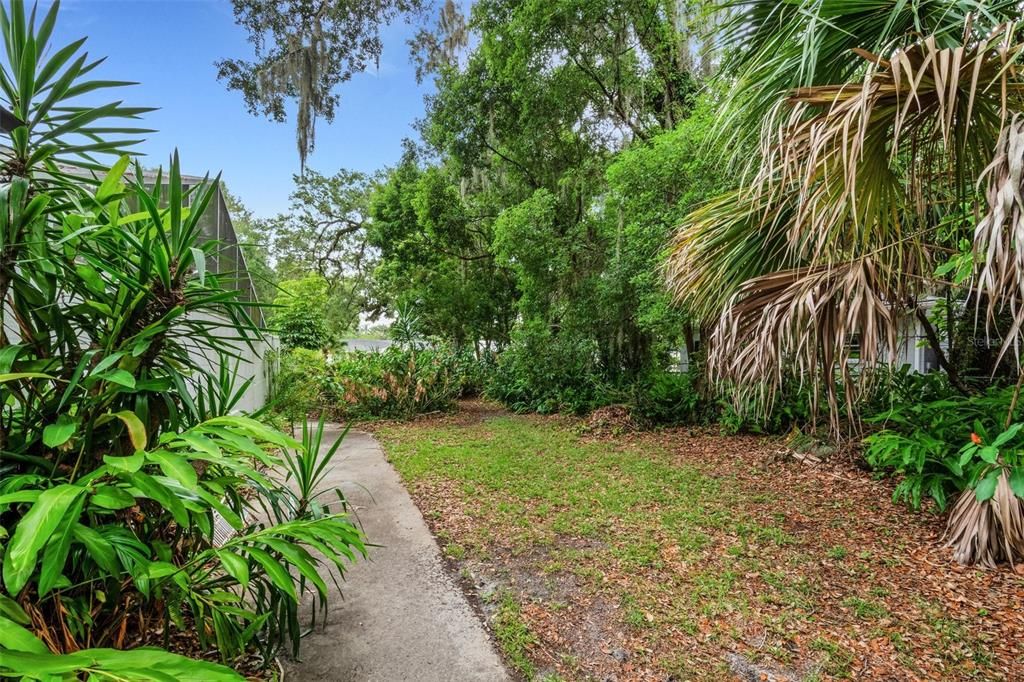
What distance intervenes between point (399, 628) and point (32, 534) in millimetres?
1691

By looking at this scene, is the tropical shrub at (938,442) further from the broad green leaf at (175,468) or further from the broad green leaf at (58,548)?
the broad green leaf at (58,548)

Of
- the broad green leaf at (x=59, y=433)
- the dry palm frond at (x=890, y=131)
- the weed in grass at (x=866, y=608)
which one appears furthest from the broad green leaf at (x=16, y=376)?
the weed in grass at (x=866, y=608)

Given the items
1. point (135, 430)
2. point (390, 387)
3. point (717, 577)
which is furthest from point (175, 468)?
point (390, 387)

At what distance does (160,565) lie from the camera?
1.26 meters

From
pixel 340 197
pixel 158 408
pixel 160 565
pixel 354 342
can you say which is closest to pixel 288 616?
pixel 160 565

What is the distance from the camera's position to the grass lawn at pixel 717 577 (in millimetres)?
2016

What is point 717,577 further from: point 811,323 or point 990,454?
point 990,454

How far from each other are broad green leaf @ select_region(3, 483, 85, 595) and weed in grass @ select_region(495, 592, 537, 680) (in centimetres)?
169

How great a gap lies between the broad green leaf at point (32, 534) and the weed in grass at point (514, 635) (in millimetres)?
1690

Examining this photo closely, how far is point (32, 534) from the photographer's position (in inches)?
35.5

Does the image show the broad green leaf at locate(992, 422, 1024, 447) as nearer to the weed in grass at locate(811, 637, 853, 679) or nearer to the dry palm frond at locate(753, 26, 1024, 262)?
the dry palm frond at locate(753, 26, 1024, 262)

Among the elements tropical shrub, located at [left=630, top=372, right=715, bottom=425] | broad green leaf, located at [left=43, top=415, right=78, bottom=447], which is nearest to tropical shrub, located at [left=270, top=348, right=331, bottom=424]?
tropical shrub, located at [left=630, top=372, right=715, bottom=425]

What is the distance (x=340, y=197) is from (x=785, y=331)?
14350mm

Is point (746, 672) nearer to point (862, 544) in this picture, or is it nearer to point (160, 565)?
point (862, 544)
